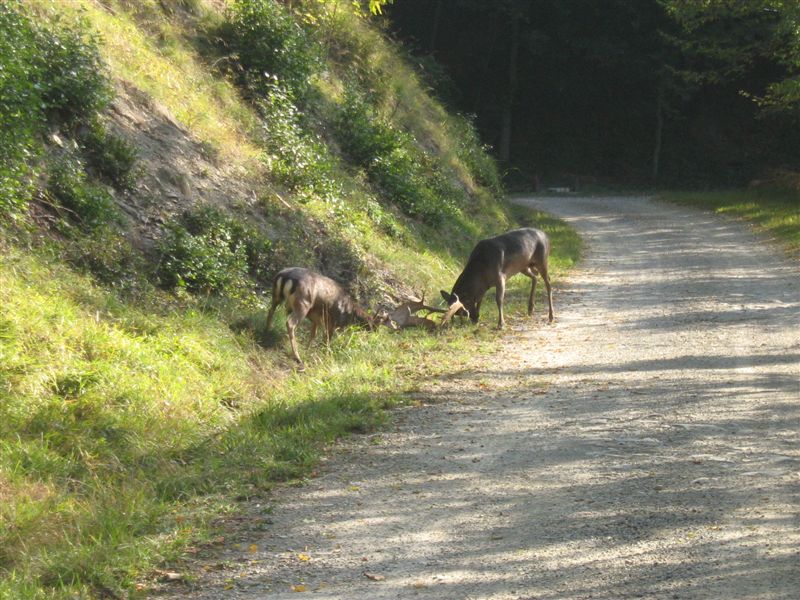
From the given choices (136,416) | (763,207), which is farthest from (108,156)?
(763,207)

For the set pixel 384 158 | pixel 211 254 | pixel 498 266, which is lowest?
pixel 498 266

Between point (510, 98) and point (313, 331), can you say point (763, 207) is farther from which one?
point (510, 98)

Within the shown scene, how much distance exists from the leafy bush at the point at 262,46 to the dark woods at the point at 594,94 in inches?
1137

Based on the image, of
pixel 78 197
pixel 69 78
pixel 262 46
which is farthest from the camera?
pixel 262 46

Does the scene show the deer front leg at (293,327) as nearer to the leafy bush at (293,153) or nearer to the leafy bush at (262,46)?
the leafy bush at (293,153)

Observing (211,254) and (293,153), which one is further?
(293,153)

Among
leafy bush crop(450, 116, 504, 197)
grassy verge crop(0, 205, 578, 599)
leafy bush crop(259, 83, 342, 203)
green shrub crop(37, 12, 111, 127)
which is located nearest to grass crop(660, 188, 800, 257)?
leafy bush crop(450, 116, 504, 197)

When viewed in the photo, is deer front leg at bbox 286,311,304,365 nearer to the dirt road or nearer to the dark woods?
the dirt road

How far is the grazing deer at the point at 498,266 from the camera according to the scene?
1444cm

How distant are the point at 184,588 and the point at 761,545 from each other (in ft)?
10.8

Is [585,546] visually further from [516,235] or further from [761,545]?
[516,235]

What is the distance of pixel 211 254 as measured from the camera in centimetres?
1227

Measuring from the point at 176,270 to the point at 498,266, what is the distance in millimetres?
4928

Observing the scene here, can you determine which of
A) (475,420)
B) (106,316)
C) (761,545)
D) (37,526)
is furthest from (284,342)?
(761,545)
